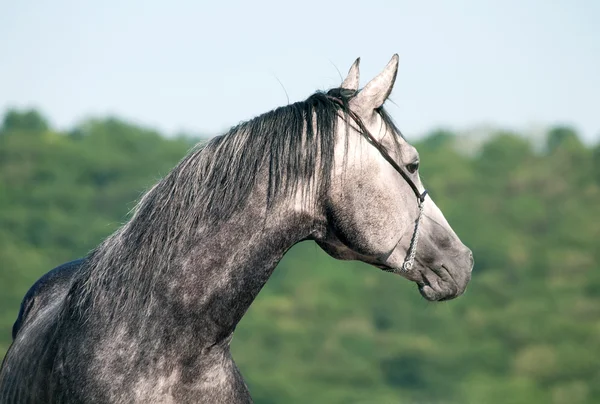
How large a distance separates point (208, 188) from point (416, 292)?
41271 mm

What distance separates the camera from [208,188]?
5148 millimetres

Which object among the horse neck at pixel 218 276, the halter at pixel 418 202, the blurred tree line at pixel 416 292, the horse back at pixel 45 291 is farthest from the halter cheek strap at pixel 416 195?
the blurred tree line at pixel 416 292

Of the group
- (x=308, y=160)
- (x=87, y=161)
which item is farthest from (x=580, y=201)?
(x=308, y=160)

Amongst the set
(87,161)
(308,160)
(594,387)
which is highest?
(308,160)

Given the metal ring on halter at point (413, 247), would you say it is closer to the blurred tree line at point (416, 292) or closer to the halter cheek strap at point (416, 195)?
the halter cheek strap at point (416, 195)

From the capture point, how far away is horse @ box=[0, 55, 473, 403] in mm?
4973

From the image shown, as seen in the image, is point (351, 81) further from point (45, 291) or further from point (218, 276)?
point (45, 291)

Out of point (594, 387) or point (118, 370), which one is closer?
point (118, 370)

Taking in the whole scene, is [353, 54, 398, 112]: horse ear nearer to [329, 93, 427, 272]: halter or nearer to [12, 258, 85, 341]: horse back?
[329, 93, 427, 272]: halter

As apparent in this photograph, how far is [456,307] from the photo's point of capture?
5959 centimetres

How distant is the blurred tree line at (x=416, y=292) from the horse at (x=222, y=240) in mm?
42797

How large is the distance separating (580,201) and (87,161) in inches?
1298

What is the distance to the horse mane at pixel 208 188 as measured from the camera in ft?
16.7

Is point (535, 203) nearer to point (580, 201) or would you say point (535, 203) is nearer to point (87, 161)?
point (580, 201)
